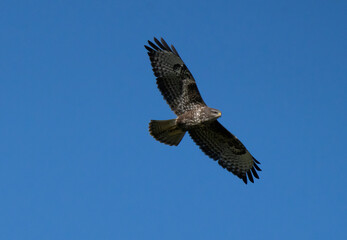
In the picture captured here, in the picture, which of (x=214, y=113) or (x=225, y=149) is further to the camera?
(x=225, y=149)

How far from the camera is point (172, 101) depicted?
1302 cm

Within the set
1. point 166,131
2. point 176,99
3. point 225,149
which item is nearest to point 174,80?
point 176,99

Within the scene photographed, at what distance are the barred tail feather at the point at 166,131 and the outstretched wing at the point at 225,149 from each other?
0.52 metres

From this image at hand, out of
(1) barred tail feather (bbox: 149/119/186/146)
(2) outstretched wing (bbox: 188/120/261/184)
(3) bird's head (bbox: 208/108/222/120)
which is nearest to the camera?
(3) bird's head (bbox: 208/108/222/120)

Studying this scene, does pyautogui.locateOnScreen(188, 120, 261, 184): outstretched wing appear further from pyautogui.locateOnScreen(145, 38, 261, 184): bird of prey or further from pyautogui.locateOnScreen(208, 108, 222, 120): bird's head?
pyautogui.locateOnScreen(208, 108, 222, 120): bird's head

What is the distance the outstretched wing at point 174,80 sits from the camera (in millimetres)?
12961

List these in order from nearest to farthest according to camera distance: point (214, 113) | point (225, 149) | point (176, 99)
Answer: point (214, 113), point (176, 99), point (225, 149)

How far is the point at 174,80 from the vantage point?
13039 millimetres

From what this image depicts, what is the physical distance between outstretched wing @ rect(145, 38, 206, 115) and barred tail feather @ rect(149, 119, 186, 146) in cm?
33

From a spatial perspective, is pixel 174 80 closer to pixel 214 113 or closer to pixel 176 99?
pixel 176 99

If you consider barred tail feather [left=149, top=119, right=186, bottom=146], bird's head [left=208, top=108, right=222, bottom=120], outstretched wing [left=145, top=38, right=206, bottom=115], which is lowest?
barred tail feather [left=149, top=119, right=186, bottom=146]

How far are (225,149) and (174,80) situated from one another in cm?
215

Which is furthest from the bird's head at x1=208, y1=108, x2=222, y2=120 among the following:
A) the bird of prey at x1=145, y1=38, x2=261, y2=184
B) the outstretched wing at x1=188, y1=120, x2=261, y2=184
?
the outstretched wing at x1=188, y1=120, x2=261, y2=184

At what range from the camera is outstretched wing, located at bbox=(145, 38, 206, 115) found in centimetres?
1296
